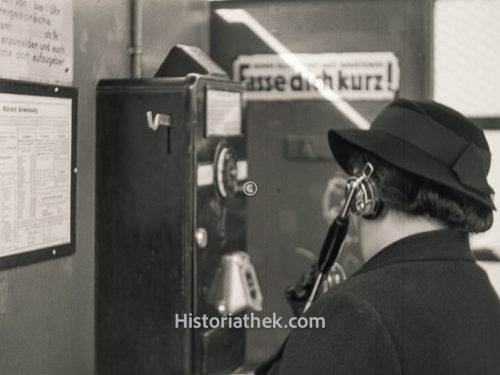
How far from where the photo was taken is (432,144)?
5.24 feet

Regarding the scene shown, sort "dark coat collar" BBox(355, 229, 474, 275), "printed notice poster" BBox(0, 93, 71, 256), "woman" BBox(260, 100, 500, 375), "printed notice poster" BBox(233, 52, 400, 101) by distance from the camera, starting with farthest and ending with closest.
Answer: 1. "printed notice poster" BBox(233, 52, 400, 101)
2. "printed notice poster" BBox(0, 93, 71, 256)
3. "dark coat collar" BBox(355, 229, 474, 275)
4. "woman" BBox(260, 100, 500, 375)

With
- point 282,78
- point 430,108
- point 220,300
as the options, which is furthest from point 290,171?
point 430,108

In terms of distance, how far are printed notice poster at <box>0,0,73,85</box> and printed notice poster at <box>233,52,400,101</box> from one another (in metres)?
0.90

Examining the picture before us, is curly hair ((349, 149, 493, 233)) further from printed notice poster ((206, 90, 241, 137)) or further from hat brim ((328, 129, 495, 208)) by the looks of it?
printed notice poster ((206, 90, 241, 137))

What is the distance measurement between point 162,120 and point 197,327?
618 millimetres

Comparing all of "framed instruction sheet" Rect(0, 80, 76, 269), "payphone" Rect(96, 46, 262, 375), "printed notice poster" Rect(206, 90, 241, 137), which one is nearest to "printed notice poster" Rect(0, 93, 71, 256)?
"framed instruction sheet" Rect(0, 80, 76, 269)

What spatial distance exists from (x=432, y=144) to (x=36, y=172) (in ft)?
3.55

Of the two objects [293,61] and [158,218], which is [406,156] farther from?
[293,61]

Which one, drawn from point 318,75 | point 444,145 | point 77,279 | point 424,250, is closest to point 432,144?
point 444,145

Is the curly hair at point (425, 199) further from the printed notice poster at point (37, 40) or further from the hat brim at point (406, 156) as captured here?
the printed notice poster at point (37, 40)

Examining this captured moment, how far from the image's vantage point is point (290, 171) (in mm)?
3061

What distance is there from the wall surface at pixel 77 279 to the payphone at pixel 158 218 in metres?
0.04

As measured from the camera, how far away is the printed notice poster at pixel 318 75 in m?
2.95

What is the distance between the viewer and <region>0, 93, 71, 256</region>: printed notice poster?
2061mm
